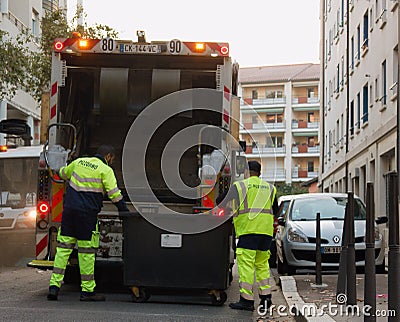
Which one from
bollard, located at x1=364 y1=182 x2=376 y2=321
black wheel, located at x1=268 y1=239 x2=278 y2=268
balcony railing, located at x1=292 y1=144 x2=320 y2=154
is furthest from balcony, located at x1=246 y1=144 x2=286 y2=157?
bollard, located at x1=364 y1=182 x2=376 y2=321

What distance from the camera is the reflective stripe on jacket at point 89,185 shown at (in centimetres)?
818

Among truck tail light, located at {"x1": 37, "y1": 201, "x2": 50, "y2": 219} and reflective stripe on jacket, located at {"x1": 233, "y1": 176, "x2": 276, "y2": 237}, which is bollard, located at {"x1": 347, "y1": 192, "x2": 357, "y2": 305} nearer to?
reflective stripe on jacket, located at {"x1": 233, "y1": 176, "x2": 276, "y2": 237}

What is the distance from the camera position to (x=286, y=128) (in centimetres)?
6925

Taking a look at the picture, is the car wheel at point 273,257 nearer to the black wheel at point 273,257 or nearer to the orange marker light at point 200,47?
the black wheel at point 273,257

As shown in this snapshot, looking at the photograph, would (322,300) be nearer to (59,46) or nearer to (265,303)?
(265,303)

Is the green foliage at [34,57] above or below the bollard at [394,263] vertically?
above

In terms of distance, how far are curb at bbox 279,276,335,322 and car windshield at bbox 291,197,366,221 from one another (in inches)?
107

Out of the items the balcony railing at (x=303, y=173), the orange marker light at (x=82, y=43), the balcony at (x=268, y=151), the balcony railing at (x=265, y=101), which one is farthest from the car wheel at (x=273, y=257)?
the balcony railing at (x=303, y=173)

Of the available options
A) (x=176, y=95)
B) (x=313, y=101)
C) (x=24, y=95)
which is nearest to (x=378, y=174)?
(x=24, y=95)

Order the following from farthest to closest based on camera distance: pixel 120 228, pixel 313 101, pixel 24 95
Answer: pixel 313 101 → pixel 24 95 → pixel 120 228

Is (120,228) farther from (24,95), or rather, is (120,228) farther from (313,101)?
(313,101)

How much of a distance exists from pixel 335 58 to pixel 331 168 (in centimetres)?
536

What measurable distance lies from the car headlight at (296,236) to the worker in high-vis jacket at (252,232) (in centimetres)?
363

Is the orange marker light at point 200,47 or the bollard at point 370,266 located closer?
the bollard at point 370,266
